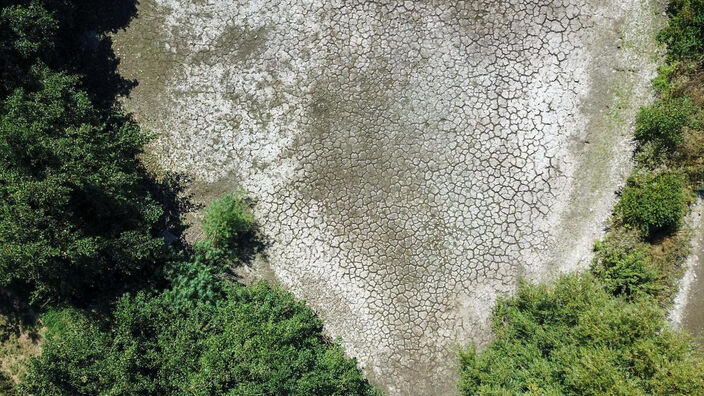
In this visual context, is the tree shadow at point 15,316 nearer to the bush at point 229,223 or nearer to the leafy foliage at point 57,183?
the leafy foliage at point 57,183

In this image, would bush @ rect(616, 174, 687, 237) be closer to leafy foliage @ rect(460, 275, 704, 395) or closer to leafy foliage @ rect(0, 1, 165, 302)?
leafy foliage @ rect(460, 275, 704, 395)

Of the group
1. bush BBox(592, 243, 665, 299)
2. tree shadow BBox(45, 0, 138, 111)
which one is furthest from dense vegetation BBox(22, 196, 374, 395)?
bush BBox(592, 243, 665, 299)

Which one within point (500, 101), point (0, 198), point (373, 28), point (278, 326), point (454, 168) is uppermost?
point (373, 28)

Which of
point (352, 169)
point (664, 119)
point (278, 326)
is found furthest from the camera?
point (352, 169)

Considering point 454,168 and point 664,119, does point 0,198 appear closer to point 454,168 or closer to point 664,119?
point 454,168

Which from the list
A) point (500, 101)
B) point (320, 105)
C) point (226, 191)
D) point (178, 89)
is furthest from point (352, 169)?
point (178, 89)

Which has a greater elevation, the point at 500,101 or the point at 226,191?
the point at 500,101

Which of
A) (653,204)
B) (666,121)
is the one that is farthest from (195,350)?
(666,121)
